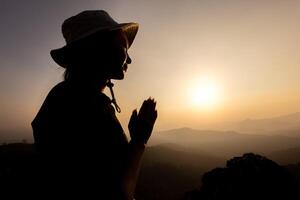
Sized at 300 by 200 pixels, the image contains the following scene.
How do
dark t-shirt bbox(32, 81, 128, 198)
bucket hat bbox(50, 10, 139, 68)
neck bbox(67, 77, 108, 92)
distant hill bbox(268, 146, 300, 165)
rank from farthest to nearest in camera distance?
1. distant hill bbox(268, 146, 300, 165)
2. bucket hat bbox(50, 10, 139, 68)
3. neck bbox(67, 77, 108, 92)
4. dark t-shirt bbox(32, 81, 128, 198)

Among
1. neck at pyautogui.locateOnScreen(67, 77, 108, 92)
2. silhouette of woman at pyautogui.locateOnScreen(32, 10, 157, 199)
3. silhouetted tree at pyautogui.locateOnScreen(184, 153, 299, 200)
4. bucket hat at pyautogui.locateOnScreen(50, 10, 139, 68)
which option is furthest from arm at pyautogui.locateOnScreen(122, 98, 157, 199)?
silhouetted tree at pyautogui.locateOnScreen(184, 153, 299, 200)

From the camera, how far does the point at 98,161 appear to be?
6.43 feet

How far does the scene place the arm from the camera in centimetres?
205

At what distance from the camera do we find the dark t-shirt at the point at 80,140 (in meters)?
1.95

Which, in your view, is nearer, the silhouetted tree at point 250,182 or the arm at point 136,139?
the arm at point 136,139

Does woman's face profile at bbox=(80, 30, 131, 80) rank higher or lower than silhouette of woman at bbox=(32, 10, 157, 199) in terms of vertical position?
higher

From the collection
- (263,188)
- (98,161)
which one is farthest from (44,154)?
(263,188)

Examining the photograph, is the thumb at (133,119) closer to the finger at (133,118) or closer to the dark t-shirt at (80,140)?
the finger at (133,118)

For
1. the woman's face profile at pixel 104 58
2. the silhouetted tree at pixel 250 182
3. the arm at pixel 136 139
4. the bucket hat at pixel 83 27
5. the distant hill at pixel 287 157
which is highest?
the bucket hat at pixel 83 27

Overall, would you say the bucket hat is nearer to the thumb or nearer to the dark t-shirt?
the dark t-shirt

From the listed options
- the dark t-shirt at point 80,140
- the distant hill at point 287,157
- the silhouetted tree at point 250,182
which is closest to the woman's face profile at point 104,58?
the dark t-shirt at point 80,140

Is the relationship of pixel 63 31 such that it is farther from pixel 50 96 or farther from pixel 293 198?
pixel 293 198

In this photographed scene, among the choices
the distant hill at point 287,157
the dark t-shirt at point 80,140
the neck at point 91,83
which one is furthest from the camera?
the distant hill at point 287,157

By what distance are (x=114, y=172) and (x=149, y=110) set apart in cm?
63
